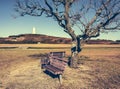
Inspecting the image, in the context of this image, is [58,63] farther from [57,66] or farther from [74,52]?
[74,52]

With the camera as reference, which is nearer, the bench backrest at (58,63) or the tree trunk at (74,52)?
the bench backrest at (58,63)

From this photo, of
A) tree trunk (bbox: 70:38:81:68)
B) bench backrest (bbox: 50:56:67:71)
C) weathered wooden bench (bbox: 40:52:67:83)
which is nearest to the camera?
weathered wooden bench (bbox: 40:52:67:83)

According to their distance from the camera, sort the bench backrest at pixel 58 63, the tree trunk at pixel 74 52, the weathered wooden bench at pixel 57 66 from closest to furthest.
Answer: the weathered wooden bench at pixel 57 66
the bench backrest at pixel 58 63
the tree trunk at pixel 74 52

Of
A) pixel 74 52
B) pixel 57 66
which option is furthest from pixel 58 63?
pixel 74 52

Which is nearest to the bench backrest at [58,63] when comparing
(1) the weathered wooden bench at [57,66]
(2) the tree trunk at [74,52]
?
(1) the weathered wooden bench at [57,66]

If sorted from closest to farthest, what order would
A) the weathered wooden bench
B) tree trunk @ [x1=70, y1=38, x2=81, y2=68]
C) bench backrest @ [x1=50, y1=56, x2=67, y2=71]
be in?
the weathered wooden bench → bench backrest @ [x1=50, y1=56, x2=67, y2=71] → tree trunk @ [x1=70, y1=38, x2=81, y2=68]

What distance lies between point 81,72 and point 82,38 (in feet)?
9.64

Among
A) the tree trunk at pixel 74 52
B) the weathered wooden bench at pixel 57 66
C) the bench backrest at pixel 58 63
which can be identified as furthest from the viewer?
the tree trunk at pixel 74 52

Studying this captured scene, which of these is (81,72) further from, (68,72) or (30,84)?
(30,84)

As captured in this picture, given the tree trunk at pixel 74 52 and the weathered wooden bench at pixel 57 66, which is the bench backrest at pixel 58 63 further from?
the tree trunk at pixel 74 52

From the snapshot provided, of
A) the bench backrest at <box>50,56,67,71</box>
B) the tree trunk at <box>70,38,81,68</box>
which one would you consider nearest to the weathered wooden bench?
the bench backrest at <box>50,56,67,71</box>

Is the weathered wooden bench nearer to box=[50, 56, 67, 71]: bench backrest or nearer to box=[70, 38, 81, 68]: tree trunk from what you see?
box=[50, 56, 67, 71]: bench backrest

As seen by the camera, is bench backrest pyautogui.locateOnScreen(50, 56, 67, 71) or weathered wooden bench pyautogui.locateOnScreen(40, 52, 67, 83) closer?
weathered wooden bench pyautogui.locateOnScreen(40, 52, 67, 83)

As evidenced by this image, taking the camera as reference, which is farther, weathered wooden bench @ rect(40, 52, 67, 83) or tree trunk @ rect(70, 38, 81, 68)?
tree trunk @ rect(70, 38, 81, 68)
